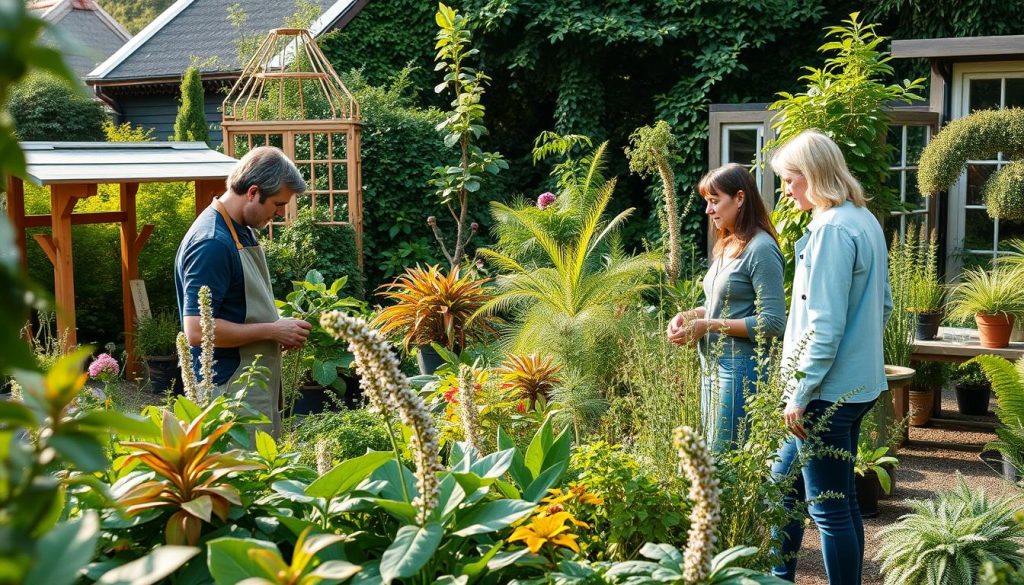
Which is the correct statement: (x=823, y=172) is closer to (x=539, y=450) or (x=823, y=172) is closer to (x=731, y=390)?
(x=731, y=390)

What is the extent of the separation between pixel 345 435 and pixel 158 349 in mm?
5038

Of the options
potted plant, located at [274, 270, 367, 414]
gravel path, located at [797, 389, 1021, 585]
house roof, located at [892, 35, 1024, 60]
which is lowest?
Answer: gravel path, located at [797, 389, 1021, 585]

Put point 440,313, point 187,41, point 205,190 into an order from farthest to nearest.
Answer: point 187,41 → point 205,190 → point 440,313

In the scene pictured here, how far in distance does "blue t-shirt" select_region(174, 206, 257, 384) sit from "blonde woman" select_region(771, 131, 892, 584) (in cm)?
178

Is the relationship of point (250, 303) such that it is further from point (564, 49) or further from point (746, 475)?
point (564, 49)

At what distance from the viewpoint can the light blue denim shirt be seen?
9.73 feet

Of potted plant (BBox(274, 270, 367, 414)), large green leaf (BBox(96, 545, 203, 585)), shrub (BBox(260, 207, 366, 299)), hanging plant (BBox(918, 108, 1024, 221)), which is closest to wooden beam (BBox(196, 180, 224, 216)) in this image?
shrub (BBox(260, 207, 366, 299))

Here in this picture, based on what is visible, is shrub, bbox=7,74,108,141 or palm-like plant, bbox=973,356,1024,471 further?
shrub, bbox=7,74,108,141

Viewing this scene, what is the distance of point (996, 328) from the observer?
571 cm

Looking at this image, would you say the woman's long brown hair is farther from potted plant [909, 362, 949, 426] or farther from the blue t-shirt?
potted plant [909, 362, 949, 426]

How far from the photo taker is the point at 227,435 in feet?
7.38

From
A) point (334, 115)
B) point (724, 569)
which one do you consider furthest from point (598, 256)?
point (724, 569)

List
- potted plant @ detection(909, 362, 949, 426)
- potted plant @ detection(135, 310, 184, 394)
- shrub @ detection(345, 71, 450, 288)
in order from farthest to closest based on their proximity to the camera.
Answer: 1. shrub @ detection(345, 71, 450, 288)
2. potted plant @ detection(135, 310, 184, 394)
3. potted plant @ detection(909, 362, 949, 426)

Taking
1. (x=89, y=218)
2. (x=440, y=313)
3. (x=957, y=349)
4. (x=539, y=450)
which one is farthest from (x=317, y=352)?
(x=539, y=450)
